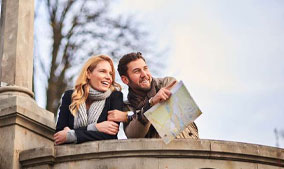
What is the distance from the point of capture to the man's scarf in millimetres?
10117

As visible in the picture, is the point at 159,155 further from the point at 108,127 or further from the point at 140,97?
the point at 140,97

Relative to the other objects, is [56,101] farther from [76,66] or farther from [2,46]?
[2,46]

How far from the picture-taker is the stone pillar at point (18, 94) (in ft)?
33.1

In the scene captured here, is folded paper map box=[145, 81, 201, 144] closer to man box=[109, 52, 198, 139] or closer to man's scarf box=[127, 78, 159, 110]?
man box=[109, 52, 198, 139]

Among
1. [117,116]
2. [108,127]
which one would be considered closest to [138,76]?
[117,116]

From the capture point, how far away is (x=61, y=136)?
9.80 meters

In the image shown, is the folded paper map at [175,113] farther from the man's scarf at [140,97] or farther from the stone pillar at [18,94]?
the stone pillar at [18,94]

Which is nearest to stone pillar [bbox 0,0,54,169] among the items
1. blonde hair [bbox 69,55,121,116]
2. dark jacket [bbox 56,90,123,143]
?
dark jacket [bbox 56,90,123,143]

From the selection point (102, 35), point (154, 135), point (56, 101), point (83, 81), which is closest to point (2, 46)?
point (83, 81)

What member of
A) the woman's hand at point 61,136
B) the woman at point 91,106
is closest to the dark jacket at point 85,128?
the woman at point 91,106

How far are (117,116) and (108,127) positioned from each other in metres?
0.19

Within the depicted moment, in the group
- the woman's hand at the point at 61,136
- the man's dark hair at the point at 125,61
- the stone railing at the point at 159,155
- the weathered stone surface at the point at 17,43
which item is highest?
the weathered stone surface at the point at 17,43

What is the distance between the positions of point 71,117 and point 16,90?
38.6 inches

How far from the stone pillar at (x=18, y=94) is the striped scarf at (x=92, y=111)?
41 centimetres
